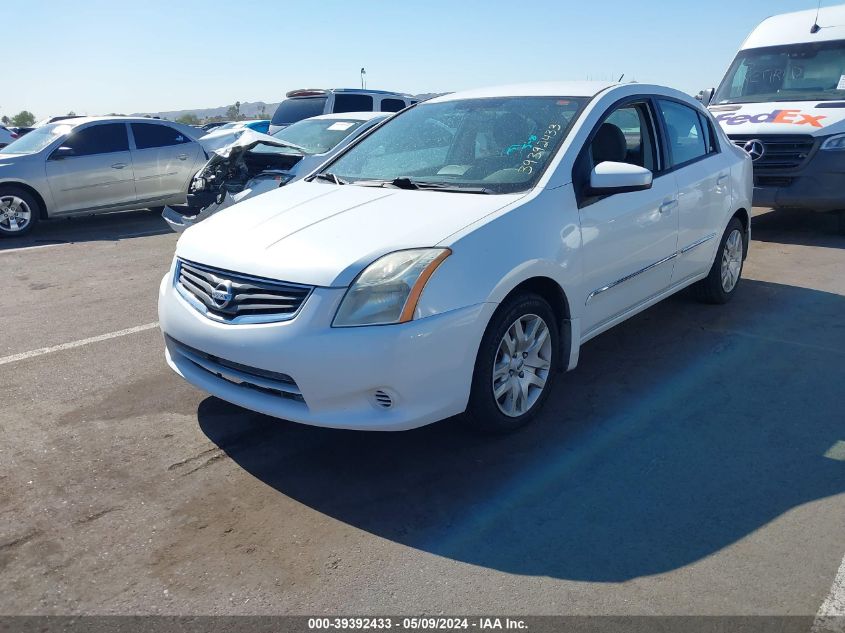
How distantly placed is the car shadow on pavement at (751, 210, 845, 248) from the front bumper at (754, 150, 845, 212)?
1.37 ft

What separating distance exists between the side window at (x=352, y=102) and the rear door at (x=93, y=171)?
13.5 ft

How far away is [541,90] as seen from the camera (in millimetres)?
4672

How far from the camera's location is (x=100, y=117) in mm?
11047

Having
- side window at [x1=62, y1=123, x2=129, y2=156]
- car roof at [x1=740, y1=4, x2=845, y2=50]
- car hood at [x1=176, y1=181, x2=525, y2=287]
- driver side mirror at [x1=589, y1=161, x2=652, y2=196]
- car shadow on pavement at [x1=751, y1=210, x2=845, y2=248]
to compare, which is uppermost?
car roof at [x1=740, y1=4, x2=845, y2=50]

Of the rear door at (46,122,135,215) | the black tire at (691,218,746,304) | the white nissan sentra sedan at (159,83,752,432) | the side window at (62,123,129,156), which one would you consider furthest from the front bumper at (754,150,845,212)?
the side window at (62,123,129,156)

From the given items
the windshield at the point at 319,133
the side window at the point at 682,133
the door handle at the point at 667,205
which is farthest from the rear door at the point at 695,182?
the windshield at the point at 319,133

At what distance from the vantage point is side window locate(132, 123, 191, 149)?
36.5 feet

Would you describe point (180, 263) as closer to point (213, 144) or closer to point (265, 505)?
point (265, 505)

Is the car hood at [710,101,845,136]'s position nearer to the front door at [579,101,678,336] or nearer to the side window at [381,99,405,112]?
the front door at [579,101,678,336]

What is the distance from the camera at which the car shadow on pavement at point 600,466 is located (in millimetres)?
2951

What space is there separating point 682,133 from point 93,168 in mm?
8534

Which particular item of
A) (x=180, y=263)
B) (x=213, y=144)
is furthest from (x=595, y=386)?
(x=213, y=144)

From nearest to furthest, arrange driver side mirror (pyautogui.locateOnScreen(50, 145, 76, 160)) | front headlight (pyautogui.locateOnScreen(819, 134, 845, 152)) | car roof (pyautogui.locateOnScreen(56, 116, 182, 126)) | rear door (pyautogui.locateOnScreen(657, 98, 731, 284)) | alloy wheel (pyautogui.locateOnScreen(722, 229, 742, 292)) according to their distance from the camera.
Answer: rear door (pyautogui.locateOnScreen(657, 98, 731, 284)) → alloy wheel (pyautogui.locateOnScreen(722, 229, 742, 292)) → front headlight (pyautogui.locateOnScreen(819, 134, 845, 152)) → driver side mirror (pyautogui.locateOnScreen(50, 145, 76, 160)) → car roof (pyautogui.locateOnScreen(56, 116, 182, 126))

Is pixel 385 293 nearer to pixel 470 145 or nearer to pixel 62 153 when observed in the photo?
pixel 470 145
